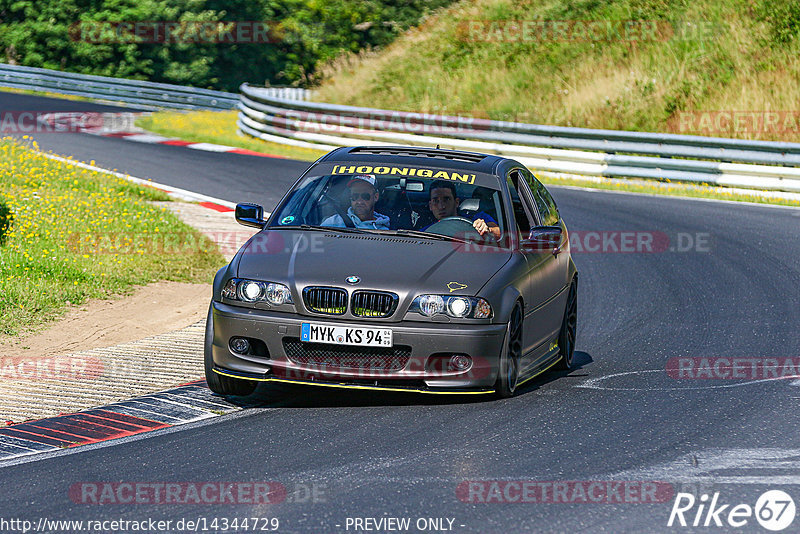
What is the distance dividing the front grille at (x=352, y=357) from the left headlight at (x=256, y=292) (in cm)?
26

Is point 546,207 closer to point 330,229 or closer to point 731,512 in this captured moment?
point 330,229

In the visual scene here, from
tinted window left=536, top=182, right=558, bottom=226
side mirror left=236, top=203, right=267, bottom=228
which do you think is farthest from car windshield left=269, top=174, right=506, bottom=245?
tinted window left=536, top=182, right=558, bottom=226

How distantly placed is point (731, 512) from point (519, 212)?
373 cm

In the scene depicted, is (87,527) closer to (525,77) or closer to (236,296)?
(236,296)

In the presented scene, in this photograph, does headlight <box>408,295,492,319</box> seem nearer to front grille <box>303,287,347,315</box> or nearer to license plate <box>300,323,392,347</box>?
license plate <box>300,323,392,347</box>

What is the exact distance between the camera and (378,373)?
7.18 meters

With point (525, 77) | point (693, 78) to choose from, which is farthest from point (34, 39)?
point (693, 78)

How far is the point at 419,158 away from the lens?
883cm

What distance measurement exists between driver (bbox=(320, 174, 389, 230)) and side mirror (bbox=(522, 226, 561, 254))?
100cm

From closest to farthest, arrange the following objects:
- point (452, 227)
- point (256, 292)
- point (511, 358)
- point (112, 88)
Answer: point (256, 292) → point (511, 358) → point (452, 227) → point (112, 88)

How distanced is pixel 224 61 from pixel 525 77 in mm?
24054

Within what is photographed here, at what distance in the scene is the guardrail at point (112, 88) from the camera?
37906 millimetres

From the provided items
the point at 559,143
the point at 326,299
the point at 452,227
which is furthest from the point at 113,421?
the point at 559,143

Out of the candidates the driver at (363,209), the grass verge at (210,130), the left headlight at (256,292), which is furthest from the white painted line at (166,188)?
the left headlight at (256,292)
